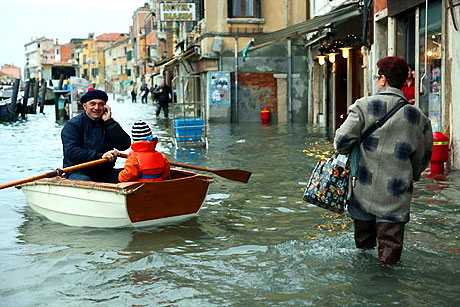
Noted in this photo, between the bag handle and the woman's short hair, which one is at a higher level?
the woman's short hair

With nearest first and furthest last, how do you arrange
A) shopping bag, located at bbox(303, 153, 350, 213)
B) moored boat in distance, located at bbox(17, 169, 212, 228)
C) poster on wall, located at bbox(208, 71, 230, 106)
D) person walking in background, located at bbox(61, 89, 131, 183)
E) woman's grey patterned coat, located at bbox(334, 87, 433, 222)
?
woman's grey patterned coat, located at bbox(334, 87, 433, 222), shopping bag, located at bbox(303, 153, 350, 213), moored boat in distance, located at bbox(17, 169, 212, 228), person walking in background, located at bbox(61, 89, 131, 183), poster on wall, located at bbox(208, 71, 230, 106)

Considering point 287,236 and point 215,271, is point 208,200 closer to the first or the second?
point 287,236

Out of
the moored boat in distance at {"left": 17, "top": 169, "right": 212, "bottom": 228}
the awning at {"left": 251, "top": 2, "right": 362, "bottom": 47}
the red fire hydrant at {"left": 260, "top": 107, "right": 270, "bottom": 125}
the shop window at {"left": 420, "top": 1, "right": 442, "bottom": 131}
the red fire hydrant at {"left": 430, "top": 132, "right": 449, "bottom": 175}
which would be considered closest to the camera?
the moored boat in distance at {"left": 17, "top": 169, "right": 212, "bottom": 228}

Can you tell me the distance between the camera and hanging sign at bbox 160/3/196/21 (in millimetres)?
28188

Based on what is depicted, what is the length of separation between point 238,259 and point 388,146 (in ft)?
5.84

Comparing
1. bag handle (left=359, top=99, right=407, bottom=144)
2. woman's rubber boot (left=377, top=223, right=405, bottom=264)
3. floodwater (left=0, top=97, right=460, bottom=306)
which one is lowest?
floodwater (left=0, top=97, right=460, bottom=306)

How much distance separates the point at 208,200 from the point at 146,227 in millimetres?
1843

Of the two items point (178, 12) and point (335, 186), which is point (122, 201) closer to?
point (335, 186)

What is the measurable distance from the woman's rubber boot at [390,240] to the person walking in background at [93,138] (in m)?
3.59

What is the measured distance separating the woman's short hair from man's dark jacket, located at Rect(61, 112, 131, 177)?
375 cm

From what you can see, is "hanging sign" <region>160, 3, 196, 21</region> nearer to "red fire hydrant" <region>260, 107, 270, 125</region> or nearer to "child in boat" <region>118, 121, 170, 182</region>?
"red fire hydrant" <region>260, 107, 270, 125</region>

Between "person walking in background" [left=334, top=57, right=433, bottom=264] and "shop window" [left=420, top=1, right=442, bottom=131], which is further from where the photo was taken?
"shop window" [left=420, top=1, right=442, bottom=131]

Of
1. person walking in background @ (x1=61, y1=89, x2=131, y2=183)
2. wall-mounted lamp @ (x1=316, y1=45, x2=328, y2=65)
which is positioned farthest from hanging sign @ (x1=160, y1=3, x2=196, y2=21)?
person walking in background @ (x1=61, y1=89, x2=131, y2=183)

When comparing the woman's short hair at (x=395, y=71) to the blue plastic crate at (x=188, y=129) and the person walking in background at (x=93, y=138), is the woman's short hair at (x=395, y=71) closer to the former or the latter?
the person walking in background at (x=93, y=138)
